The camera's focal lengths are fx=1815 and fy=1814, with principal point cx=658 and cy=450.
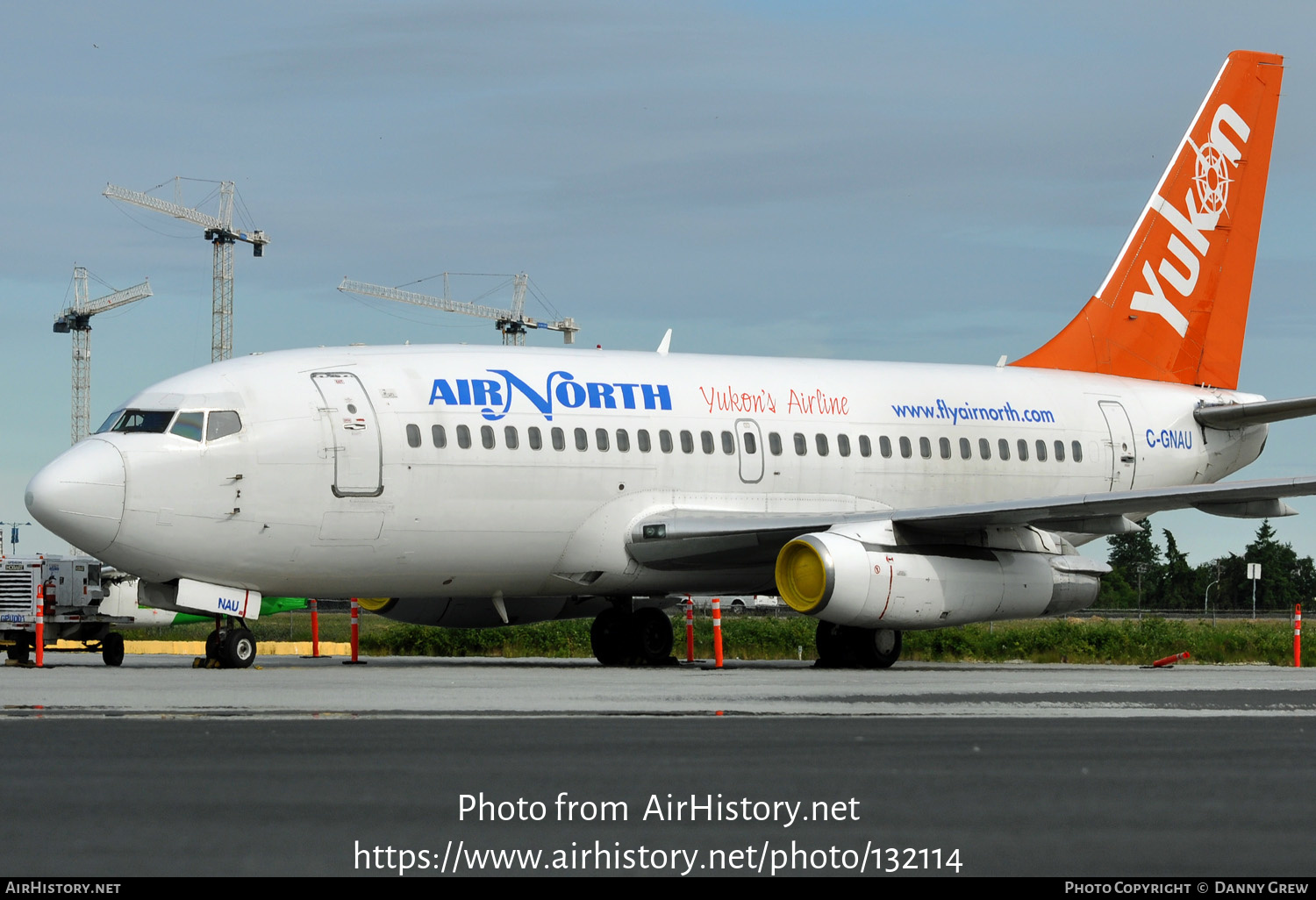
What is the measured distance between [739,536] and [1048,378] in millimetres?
8286

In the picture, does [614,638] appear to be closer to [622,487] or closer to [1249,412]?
[622,487]

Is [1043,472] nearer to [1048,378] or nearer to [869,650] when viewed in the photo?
[1048,378]

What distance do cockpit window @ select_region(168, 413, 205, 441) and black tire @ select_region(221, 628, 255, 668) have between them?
237cm

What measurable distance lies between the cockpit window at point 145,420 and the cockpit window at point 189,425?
11 centimetres

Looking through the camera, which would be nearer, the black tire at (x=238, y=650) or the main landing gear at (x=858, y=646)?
the black tire at (x=238, y=650)

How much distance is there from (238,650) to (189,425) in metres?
2.72

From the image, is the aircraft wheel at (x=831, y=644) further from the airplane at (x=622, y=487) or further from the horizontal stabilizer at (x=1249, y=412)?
the horizontal stabilizer at (x=1249, y=412)

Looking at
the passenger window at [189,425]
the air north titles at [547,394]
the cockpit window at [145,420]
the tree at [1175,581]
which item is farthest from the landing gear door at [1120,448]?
the tree at [1175,581]

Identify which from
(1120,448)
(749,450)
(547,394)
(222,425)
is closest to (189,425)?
(222,425)

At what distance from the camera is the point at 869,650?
24312 mm

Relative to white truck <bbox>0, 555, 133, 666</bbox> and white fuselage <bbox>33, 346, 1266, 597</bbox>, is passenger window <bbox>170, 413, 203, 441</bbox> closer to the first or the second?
white fuselage <bbox>33, 346, 1266, 597</bbox>

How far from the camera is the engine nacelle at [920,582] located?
22.2 metres

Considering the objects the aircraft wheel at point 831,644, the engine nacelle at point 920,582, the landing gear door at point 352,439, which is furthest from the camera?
the aircraft wheel at point 831,644
